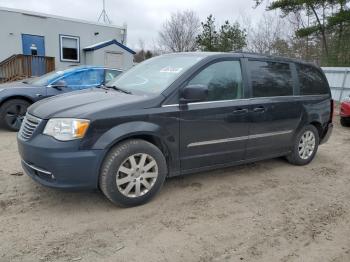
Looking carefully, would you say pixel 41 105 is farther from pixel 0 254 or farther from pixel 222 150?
pixel 222 150

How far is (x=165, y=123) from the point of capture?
3.83m

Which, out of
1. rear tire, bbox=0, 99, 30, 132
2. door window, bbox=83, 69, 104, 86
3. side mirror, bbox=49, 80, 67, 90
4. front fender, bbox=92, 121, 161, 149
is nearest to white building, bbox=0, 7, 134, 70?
door window, bbox=83, 69, 104, 86

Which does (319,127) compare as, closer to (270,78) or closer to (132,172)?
(270,78)

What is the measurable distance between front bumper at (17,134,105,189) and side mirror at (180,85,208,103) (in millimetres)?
1101

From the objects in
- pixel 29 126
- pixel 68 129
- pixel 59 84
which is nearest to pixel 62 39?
pixel 59 84

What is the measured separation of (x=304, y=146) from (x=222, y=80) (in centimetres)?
208

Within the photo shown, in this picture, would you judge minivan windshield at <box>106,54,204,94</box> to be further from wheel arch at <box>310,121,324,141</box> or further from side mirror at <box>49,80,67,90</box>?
side mirror at <box>49,80,67,90</box>

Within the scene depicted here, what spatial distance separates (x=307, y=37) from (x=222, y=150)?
19.8m

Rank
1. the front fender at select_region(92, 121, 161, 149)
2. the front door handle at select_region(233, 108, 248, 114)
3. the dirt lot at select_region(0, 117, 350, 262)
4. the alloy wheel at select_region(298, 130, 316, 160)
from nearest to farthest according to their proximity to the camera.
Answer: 1. the dirt lot at select_region(0, 117, 350, 262)
2. the front fender at select_region(92, 121, 161, 149)
3. the front door handle at select_region(233, 108, 248, 114)
4. the alloy wheel at select_region(298, 130, 316, 160)

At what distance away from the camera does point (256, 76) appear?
15.5ft

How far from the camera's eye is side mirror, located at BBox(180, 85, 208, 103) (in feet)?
12.5

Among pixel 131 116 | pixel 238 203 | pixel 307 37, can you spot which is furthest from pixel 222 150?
pixel 307 37

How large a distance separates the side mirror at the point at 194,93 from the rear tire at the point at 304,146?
2.21 metres

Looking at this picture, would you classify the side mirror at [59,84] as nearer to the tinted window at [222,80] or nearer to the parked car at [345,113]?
the tinted window at [222,80]
